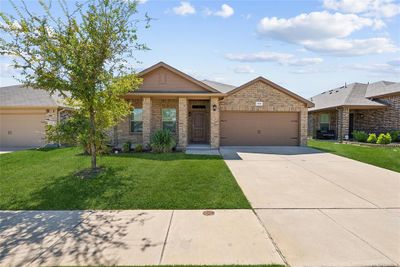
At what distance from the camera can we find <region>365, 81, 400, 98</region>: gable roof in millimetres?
18483

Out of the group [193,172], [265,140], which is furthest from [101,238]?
[265,140]

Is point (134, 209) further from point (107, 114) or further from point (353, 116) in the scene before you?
point (353, 116)

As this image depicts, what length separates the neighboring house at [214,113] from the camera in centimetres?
1341

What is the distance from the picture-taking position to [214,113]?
44.2 ft

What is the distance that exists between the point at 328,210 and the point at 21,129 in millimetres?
17923

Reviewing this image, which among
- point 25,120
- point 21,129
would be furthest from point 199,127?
point 21,129

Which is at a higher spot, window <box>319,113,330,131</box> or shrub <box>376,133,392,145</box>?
window <box>319,113,330,131</box>

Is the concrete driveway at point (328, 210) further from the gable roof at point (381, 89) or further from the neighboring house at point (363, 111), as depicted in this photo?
the gable roof at point (381, 89)

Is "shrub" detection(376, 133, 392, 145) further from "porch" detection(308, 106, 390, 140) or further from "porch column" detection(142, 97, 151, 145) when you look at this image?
"porch column" detection(142, 97, 151, 145)

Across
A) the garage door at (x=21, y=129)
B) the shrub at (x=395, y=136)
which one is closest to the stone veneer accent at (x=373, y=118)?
the shrub at (x=395, y=136)

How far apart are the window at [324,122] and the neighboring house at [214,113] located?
335 inches

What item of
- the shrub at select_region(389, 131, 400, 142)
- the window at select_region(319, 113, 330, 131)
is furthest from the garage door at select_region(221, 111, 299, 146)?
the window at select_region(319, 113, 330, 131)

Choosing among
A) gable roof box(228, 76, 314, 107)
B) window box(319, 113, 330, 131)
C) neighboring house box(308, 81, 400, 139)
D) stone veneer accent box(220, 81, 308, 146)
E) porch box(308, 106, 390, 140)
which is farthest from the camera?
window box(319, 113, 330, 131)

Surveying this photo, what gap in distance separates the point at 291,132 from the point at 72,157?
1267 cm
